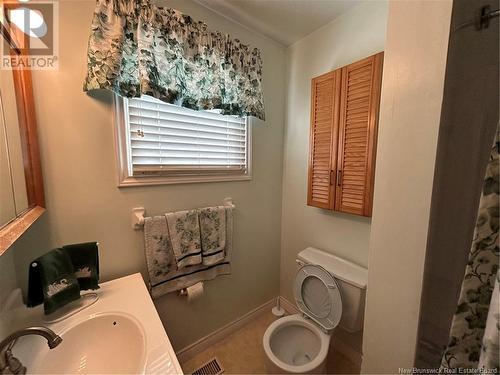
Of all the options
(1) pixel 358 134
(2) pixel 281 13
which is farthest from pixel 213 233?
(2) pixel 281 13

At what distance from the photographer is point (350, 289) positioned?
1.28 m

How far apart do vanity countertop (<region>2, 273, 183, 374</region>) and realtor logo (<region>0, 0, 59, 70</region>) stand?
3.22 feet

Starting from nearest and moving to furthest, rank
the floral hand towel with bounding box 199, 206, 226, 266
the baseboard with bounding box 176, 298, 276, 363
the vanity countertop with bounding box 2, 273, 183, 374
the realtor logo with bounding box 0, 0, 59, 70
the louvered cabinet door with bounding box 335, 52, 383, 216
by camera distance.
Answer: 1. the vanity countertop with bounding box 2, 273, 183, 374
2. the realtor logo with bounding box 0, 0, 59, 70
3. the louvered cabinet door with bounding box 335, 52, 383, 216
4. the floral hand towel with bounding box 199, 206, 226, 266
5. the baseboard with bounding box 176, 298, 276, 363

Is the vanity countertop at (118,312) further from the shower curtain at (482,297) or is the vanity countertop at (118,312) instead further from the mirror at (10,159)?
the shower curtain at (482,297)

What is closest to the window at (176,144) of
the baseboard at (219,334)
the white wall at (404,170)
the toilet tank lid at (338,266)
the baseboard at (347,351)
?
the toilet tank lid at (338,266)

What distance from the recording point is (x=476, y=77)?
1.95ft

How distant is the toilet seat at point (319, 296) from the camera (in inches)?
51.4

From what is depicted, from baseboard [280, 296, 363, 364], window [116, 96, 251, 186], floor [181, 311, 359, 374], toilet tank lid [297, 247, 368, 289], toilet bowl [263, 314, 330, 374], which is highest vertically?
window [116, 96, 251, 186]

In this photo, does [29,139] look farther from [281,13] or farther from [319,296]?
[319,296]

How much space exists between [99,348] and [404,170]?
4.42 feet

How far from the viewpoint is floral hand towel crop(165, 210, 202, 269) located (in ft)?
4.23

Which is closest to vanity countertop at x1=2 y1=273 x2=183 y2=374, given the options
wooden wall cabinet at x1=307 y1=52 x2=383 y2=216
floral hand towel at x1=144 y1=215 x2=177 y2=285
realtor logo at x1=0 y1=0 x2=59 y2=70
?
floral hand towel at x1=144 y1=215 x2=177 y2=285

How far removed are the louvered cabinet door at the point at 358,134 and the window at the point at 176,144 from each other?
2.39 ft

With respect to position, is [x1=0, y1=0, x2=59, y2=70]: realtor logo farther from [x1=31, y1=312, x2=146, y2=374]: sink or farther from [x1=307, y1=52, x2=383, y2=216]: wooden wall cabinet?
[x1=307, y1=52, x2=383, y2=216]: wooden wall cabinet
